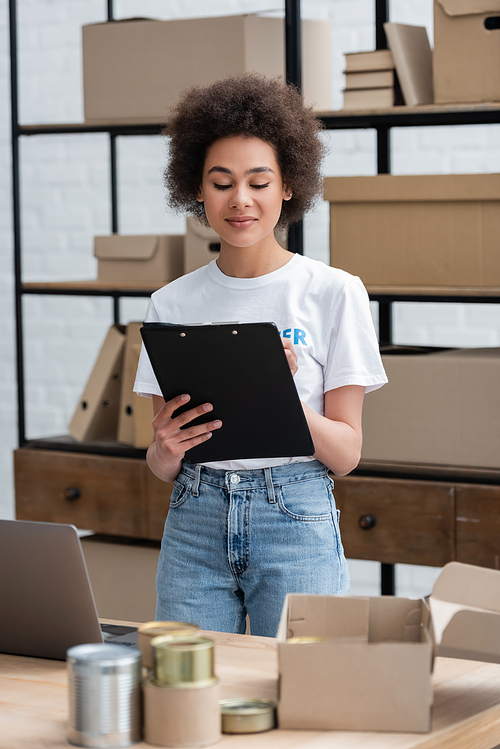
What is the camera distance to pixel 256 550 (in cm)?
142

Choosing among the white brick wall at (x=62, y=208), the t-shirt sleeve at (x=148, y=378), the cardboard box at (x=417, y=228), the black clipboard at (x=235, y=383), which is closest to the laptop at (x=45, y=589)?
the black clipboard at (x=235, y=383)

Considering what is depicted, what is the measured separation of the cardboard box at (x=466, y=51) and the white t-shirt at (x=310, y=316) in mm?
1050

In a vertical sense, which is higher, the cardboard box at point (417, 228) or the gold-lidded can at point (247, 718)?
the cardboard box at point (417, 228)

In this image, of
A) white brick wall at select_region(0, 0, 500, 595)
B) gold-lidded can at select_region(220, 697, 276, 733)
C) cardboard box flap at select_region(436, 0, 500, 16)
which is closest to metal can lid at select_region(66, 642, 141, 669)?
gold-lidded can at select_region(220, 697, 276, 733)

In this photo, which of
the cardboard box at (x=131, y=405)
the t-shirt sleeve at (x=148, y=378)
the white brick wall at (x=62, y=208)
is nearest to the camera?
the t-shirt sleeve at (x=148, y=378)

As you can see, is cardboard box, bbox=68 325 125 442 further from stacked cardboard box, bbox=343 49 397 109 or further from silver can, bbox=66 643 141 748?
silver can, bbox=66 643 141 748

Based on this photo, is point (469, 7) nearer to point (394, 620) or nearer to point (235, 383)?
point (235, 383)

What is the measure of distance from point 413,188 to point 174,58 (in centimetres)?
77

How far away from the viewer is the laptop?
1093mm

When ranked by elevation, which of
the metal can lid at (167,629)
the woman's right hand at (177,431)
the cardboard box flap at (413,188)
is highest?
the cardboard box flap at (413,188)

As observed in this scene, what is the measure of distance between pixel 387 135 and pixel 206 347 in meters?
1.62

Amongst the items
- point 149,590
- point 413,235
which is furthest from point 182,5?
point 149,590

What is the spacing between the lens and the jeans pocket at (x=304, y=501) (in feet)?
4.67

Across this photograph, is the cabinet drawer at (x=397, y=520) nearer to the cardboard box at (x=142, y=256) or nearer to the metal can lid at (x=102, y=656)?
the cardboard box at (x=142, y=256)
